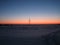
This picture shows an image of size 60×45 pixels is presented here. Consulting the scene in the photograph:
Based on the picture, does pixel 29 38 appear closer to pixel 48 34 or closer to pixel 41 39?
pixel 41 39

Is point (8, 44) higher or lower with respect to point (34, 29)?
lower

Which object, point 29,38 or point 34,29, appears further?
point 34,29

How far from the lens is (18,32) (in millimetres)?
2707

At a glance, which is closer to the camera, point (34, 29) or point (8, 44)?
point (8, 44)

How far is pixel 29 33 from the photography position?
2756 millimetres

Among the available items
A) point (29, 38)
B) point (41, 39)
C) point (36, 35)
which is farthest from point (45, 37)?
point (29, 38)

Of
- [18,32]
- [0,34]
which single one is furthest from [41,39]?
[0,34]

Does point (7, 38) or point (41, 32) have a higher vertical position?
point (41, 32)

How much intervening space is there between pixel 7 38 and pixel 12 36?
158mm

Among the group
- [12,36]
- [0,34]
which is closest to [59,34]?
[12,36]

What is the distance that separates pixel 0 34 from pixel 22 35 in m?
0.79

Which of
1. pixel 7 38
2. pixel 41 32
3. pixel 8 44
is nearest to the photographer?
pixel 8 44

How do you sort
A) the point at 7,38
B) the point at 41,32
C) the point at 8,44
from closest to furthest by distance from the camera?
the point at 8,44
the point at 7,38
the point at 41,32

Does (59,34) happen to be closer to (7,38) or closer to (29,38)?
(29,38)
